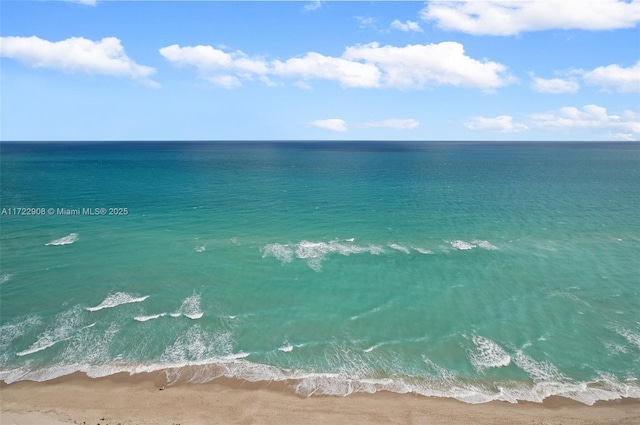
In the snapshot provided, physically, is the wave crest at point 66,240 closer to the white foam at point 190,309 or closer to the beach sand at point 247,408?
the white foam at point 190,309

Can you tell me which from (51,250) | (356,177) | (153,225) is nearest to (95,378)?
(51,250)

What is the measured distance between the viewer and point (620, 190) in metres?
92.1

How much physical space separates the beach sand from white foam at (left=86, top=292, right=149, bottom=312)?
32.2 feet

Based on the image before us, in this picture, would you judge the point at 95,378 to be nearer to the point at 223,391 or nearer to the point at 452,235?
the point at 223,391

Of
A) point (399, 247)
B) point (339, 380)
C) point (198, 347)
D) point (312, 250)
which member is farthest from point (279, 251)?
point (339, 380)

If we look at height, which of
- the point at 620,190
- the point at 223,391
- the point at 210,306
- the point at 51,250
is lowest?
the point at 223,391

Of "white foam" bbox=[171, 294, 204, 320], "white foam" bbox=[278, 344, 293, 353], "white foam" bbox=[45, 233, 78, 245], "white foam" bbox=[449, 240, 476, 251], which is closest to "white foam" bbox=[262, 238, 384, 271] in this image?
"white foam" bbox=[449, 240, 476, 251]

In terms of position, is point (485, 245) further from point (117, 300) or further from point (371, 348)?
point (117, 300)

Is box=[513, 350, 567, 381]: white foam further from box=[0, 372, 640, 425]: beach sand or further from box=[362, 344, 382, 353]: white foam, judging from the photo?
box=[362, 344, 382, 353]: white foam

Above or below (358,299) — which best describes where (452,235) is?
above

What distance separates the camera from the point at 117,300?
121ft

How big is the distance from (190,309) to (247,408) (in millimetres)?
14089

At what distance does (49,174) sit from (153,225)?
298 ft

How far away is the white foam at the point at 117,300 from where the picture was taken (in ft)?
117
